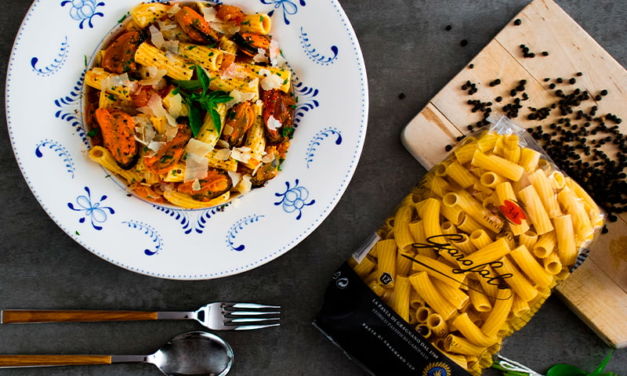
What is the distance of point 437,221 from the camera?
2.33 metres

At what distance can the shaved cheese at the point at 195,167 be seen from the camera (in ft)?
7.07

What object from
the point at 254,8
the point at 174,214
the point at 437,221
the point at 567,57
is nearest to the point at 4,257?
the point at 174,214

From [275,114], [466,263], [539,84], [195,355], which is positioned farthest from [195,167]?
[539,84]

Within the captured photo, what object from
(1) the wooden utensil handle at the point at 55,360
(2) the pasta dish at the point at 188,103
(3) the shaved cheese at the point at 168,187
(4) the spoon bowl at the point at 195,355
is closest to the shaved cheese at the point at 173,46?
(2) the pasta dish at the point at 188,103

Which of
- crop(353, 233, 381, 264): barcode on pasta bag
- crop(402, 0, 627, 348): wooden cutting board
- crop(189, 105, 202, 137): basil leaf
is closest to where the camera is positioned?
crop(189, 105, 202, 137): basil leaf

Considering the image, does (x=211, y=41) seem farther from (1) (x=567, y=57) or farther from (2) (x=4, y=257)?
(1) (x=567, y=57)

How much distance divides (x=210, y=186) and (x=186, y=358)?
0.98 m

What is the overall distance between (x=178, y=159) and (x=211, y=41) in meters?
0.51

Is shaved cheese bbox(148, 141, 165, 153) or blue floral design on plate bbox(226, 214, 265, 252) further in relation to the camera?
blue floral design on plate bbox(226, 214, 265, 252)

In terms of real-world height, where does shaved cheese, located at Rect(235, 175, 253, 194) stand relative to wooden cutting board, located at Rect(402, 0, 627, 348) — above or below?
below

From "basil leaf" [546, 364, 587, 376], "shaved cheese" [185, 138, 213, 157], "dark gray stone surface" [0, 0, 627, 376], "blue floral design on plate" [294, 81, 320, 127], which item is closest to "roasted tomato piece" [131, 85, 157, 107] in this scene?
"shaved cheese" [185, 138, 213, 157]

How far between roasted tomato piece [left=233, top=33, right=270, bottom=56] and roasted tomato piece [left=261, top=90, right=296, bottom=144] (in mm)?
183

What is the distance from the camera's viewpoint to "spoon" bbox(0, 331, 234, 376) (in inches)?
101

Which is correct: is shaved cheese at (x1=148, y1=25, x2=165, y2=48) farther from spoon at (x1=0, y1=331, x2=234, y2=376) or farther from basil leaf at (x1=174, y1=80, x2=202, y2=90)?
spoon at (x1=0, y1=331, x2=234, y2=376)
